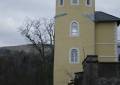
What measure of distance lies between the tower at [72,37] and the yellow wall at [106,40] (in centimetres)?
81

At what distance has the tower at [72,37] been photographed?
44062 mm

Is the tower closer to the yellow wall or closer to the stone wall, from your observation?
the yellow wall

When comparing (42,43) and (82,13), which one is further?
(42,43)

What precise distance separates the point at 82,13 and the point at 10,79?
33.9m

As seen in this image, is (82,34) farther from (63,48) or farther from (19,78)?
(19,78)

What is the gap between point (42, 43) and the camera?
58531 mm

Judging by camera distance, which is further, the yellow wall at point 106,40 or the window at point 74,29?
the window at point 74,29

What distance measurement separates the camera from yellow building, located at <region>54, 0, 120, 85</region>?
44.1m

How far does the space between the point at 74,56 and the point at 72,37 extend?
217 centimetres

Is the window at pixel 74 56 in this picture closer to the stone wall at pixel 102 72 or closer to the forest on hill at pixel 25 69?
the forest on hill at pixel 25 69

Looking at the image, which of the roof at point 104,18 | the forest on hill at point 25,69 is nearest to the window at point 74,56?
the roof at point 104,18

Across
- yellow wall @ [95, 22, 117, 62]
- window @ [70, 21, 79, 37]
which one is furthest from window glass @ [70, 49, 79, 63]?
yellow wall @ [95, 22, 117, 62]

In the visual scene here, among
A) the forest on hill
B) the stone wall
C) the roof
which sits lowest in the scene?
the forest on hill

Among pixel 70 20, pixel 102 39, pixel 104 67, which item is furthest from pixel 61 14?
pixel 104 67
